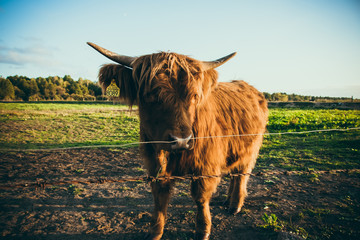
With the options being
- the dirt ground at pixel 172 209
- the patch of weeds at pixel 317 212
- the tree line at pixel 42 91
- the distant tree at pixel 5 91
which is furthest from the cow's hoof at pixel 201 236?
the distant tree at pixel 5 91

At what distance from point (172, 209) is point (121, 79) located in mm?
2480

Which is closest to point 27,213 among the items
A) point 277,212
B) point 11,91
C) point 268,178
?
point 277,212

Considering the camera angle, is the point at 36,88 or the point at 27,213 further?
the point at 36,88

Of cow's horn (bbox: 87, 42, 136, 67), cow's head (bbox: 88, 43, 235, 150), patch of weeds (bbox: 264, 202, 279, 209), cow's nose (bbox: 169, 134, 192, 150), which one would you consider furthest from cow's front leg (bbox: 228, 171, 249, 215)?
cow's horn (bbox: 87, 42, 136, 67)

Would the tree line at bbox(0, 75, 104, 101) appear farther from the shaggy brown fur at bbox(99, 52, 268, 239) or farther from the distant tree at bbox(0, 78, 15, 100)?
the shaggy brown fur at bbox(99, 52, 268, 239)

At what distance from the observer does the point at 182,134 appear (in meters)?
1.77

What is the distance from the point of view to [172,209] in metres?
3.32

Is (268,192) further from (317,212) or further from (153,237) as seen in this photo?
(153,237)

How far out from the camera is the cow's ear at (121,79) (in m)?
2.25

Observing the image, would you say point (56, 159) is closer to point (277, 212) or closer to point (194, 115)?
point (194, 115)

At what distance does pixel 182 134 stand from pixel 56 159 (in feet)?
19.1

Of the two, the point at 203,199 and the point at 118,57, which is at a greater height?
the point at 118,57

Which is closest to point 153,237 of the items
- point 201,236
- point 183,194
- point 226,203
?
point 201,236

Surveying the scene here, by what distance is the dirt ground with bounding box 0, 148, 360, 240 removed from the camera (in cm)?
274
